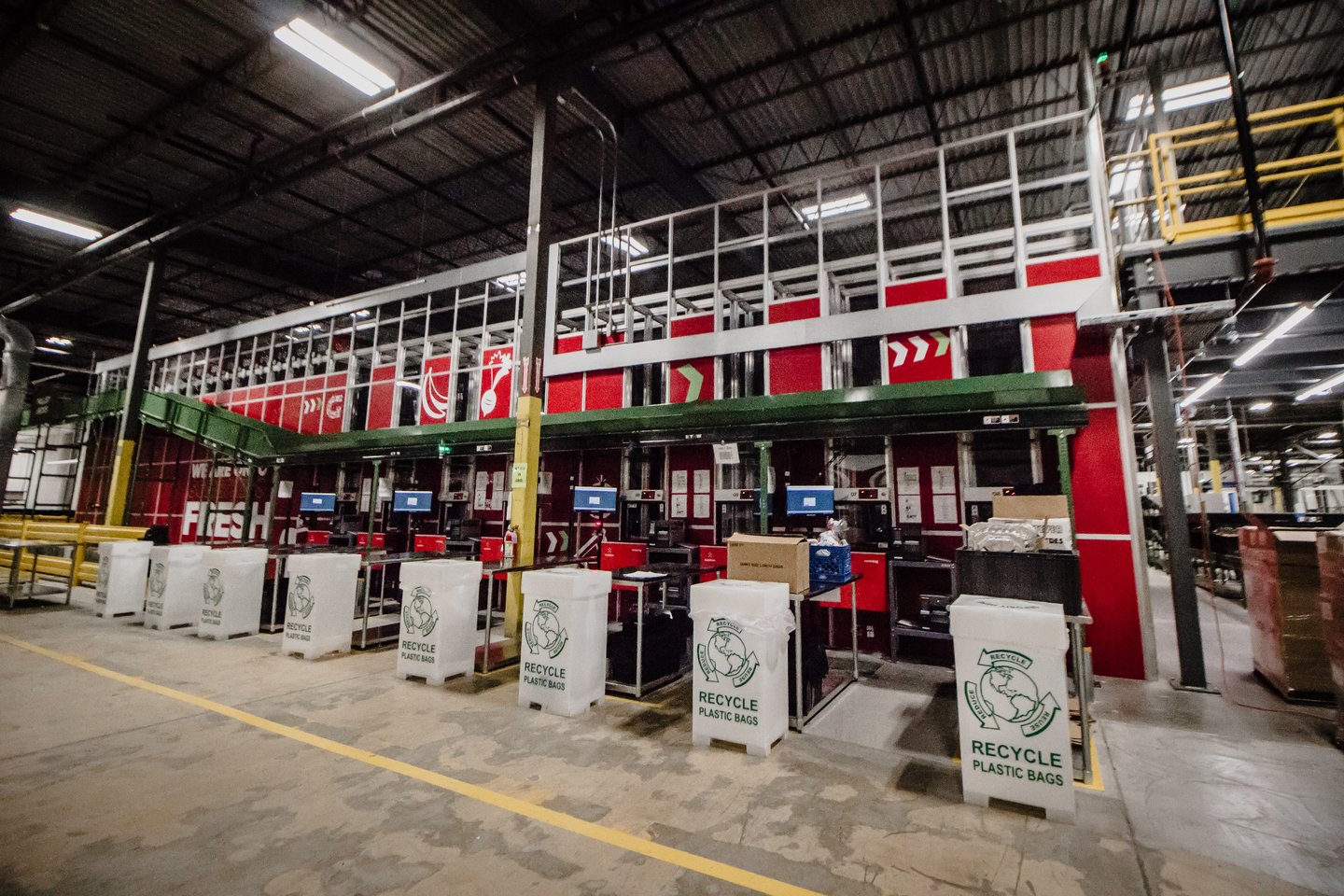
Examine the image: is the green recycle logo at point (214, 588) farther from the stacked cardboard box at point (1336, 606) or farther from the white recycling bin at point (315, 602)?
the stacked cardboard box at point (1336, 606)

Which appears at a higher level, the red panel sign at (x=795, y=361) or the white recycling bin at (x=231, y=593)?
the red panel sign at (x=795, y=361)

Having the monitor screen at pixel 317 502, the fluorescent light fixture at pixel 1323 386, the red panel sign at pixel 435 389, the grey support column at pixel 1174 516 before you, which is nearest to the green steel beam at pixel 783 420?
the grey support column at pixel 1174 516

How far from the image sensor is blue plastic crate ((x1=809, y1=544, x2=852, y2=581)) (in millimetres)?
5199

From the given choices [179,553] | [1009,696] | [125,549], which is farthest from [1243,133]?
[125,549]

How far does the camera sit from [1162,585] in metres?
12.7

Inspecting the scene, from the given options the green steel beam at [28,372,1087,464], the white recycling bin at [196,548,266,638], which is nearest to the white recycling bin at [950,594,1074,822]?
the green steel beam at [28,372,1087,464]

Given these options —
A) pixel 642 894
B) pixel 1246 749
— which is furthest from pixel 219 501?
pixel 1246 749

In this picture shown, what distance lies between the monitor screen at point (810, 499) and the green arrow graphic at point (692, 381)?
2.39 metres

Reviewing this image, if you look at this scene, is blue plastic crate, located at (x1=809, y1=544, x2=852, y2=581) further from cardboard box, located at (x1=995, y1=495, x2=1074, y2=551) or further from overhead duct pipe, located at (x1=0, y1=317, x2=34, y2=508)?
overhead duct pipe, located at (x1=0, y1=317, x2=34, y2=508)

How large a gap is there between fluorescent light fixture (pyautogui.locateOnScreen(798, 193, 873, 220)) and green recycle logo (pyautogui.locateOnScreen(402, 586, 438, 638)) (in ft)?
32.7

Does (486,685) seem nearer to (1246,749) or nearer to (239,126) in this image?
(1246,749)

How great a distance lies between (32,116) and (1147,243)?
54.2ft

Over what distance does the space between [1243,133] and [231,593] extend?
10.9m

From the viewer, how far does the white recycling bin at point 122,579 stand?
7.65 metres
